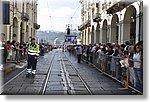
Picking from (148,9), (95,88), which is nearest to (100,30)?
(95,88)

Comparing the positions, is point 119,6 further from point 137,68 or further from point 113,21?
point 137,68

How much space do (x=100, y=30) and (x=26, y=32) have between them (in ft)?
23.7

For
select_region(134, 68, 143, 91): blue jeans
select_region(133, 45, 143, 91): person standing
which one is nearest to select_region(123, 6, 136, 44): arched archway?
select_region(133, 45, 143, 91): person standing

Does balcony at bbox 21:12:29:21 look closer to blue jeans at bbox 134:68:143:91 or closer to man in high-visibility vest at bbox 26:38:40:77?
man in high-visibility vest at bbox 26:38:40:77

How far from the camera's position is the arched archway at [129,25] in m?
23.1

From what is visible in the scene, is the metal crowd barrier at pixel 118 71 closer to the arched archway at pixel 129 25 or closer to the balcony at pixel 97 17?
the arched archway at pixel 129 25

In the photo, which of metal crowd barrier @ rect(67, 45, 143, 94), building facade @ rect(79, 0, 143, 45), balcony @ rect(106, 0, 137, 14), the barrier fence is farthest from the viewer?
balcony @ rect(106, 0, 137, 14)

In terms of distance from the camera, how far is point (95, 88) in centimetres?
1097

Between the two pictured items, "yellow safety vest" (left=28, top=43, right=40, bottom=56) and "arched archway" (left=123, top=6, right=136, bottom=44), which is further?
"arched archway" (left=123, top=6, right=136, bottom=44)

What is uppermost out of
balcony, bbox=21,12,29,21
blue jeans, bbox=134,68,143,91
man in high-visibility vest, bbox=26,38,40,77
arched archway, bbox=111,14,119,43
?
balcony, bbox=21,12,29,21

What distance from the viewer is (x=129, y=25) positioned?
942 inches

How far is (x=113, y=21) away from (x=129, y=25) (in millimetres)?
4275

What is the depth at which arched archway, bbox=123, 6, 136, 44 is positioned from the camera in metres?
23.1

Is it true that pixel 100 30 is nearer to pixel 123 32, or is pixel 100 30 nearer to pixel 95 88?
pixel 123 32
